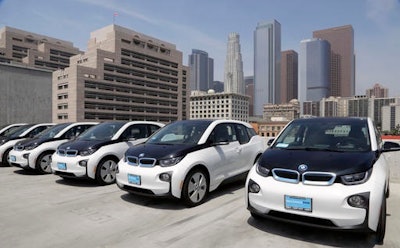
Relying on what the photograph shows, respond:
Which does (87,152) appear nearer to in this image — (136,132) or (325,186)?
(136,132)

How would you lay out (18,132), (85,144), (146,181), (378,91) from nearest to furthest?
(146,181)
(85,144)
(18,132)
(378,91)

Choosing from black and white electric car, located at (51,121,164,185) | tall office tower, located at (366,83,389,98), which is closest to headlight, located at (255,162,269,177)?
black and white electric car, located at (51,121,164,185)

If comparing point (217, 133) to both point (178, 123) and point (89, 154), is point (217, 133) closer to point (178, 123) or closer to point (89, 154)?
point (178, 123)

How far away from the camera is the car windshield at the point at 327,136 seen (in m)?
4.11

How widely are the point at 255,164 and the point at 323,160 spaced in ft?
2.93

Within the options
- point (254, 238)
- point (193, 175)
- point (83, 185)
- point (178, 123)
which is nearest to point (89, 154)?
point (83, 185)

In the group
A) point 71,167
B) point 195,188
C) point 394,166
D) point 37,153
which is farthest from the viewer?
point 37,153

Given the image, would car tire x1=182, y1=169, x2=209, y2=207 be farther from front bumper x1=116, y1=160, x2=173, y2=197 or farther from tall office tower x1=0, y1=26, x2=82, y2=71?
tall office tower x1=0, y1=26, x2=82, y2=71

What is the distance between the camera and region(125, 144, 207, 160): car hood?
194 inches

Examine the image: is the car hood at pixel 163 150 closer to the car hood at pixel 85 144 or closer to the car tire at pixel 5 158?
the car hood at pixel 85 144

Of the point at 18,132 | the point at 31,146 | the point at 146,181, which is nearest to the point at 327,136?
the point at 146,181

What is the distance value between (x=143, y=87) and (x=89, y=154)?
334ft

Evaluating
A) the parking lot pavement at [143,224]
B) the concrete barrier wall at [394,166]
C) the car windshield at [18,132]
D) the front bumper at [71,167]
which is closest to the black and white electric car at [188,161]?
the parking lot pavement at [143,224]

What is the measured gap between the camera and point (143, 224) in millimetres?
4199
